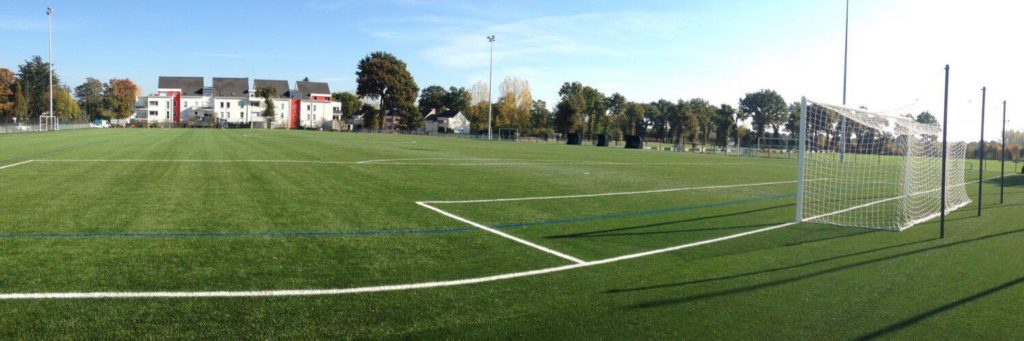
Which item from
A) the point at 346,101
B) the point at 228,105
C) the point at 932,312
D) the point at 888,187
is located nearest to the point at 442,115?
the point at 346,101

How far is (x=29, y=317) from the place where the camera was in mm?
3582

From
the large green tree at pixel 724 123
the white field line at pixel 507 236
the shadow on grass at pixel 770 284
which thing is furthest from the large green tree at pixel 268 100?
the shadow on grass at pixel 770 284

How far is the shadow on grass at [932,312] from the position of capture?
374 centimetres

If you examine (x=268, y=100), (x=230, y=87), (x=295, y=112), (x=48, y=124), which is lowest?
(x=48, y=124)

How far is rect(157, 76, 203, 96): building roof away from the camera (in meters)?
106

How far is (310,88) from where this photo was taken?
112750 mm

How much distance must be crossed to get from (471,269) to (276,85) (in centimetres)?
11869

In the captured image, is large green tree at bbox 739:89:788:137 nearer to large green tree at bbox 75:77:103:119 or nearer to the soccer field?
the soccer field

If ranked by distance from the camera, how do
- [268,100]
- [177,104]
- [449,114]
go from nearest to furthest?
1. [268,100]
2. [177,104]
3. [449,114]

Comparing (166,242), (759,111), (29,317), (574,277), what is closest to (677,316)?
(574,277)

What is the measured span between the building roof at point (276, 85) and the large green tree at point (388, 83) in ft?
105

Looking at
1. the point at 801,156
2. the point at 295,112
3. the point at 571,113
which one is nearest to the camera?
the point at 801,156

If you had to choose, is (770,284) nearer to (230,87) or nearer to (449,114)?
(449,114)

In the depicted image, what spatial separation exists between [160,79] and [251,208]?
118 m
